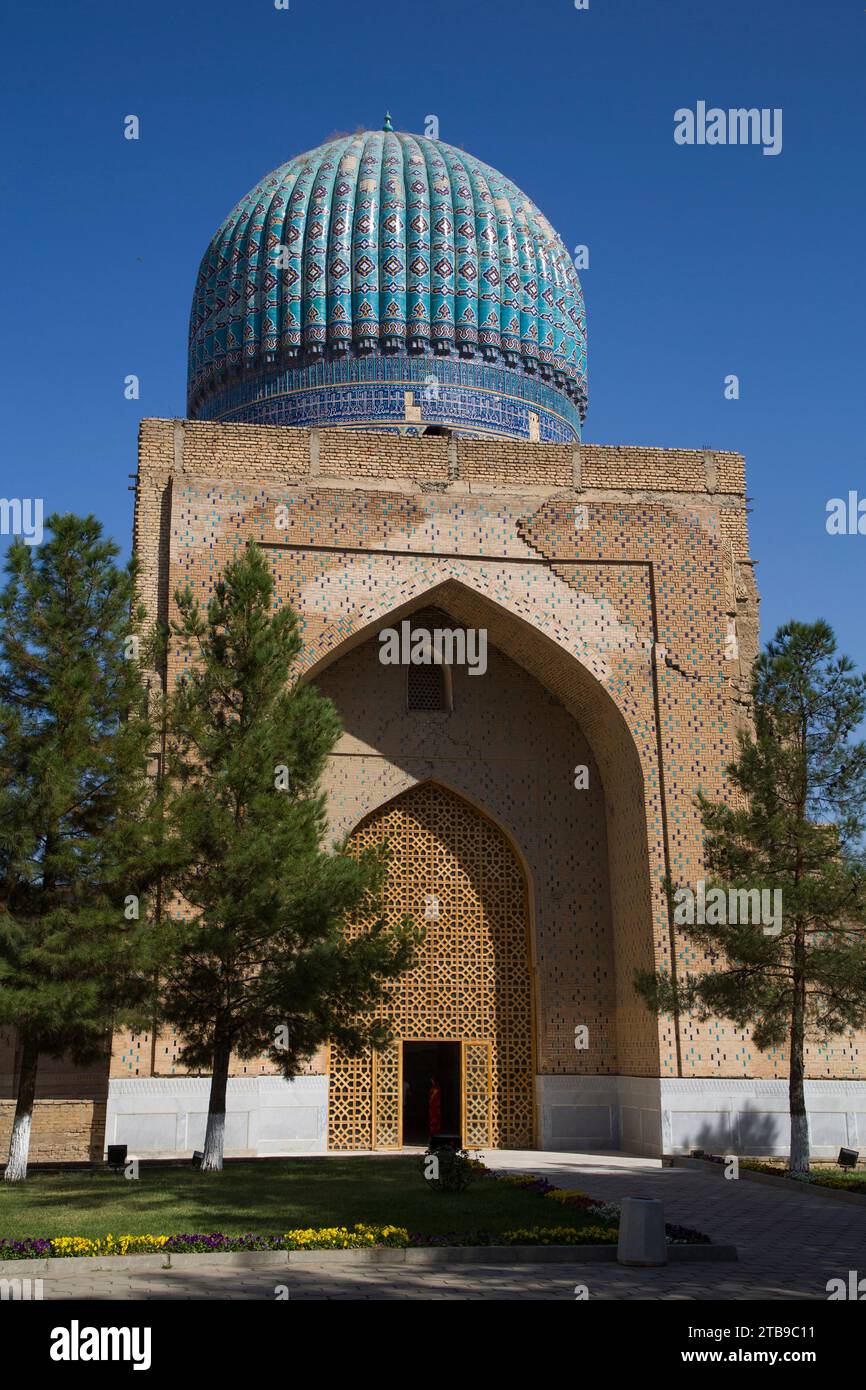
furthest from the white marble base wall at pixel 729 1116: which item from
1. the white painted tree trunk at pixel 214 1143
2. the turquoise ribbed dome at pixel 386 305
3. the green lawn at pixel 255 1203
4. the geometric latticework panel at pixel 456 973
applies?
the turquoise ribbed dome at pixel 386 305

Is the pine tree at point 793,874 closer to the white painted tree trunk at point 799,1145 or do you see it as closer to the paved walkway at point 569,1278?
the white painted tree trunk at point 799,1145

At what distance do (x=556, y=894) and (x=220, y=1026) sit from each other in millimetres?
4616

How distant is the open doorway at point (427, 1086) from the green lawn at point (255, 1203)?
4560mm

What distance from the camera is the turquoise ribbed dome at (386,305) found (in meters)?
16.2

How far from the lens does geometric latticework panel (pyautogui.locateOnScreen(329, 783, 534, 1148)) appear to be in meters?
12.9

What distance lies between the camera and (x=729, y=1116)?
11852 millimetres

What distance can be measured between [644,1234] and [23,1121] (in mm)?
5223

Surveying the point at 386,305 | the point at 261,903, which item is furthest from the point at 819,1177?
the point at 386,305

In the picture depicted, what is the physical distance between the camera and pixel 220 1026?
9.88 metres

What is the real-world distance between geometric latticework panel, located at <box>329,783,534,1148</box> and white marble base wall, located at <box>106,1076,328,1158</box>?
87 centimetres

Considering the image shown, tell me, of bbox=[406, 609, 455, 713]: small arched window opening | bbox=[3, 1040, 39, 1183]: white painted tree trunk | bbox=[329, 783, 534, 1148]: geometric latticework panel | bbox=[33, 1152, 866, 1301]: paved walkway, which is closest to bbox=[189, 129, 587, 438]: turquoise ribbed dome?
bbox=[406, 609, 455, 713]: small arched window opening

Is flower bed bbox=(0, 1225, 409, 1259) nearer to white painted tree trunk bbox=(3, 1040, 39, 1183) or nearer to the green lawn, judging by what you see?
the green lawn

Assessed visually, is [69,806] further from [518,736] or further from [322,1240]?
[518,736]
